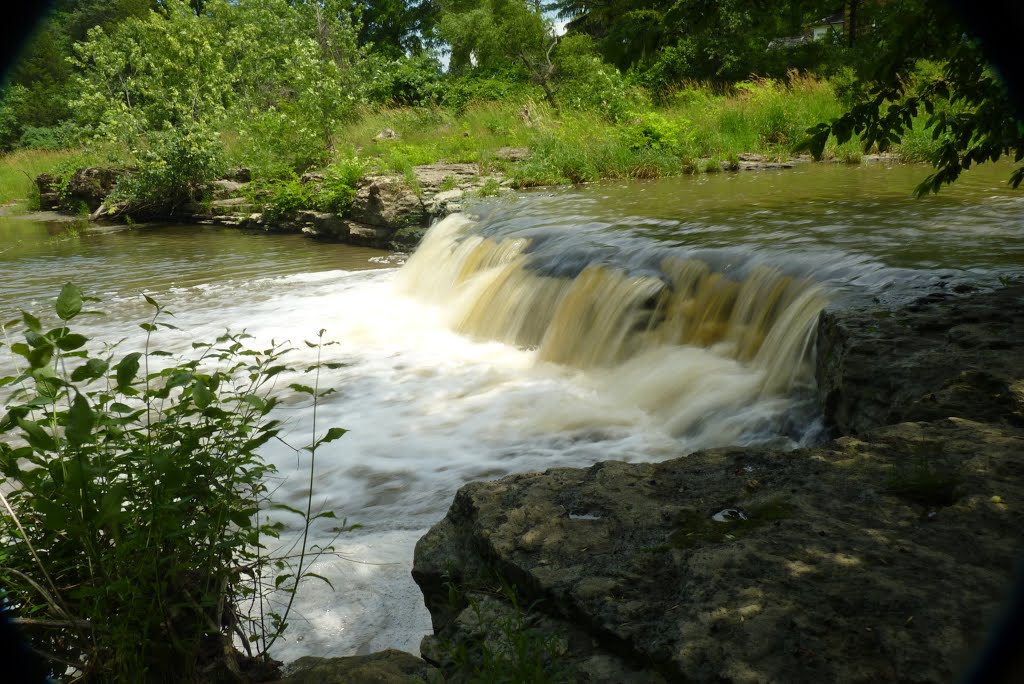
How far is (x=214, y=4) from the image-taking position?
31094mm

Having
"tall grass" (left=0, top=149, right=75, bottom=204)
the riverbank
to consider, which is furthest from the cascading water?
"tall grass" (left=0, top=149, right=75, bottom=204)

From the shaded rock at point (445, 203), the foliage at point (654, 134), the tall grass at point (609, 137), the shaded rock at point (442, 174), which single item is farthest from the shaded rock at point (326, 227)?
the foliage at point (654, 134)

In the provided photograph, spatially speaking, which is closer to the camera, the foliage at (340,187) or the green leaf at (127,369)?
the green leaf at (127,369)

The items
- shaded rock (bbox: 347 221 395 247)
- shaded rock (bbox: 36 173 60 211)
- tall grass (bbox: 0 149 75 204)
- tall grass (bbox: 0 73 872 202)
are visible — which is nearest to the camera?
shaded rock (bbox: 347 221 395 247)

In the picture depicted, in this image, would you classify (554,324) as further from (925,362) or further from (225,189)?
(225,189)

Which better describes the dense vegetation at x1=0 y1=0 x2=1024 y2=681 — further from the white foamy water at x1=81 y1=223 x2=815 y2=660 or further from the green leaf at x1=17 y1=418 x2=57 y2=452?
the white foamy water at x1=81 y1=223 x2=815 y2=660

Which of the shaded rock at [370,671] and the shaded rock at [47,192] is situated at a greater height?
the shaded rock at [47,192]

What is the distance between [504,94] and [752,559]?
26499 millimetres

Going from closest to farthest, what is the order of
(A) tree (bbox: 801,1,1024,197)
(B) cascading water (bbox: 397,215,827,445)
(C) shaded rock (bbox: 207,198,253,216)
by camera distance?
(A) tree (bbox: 801,1,1024,197) → (B) cascading water (bbox: 397,215,827,445) → (C) shaded rock (bbox: 207,198,253,216)

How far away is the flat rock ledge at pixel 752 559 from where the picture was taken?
1992 millimetres

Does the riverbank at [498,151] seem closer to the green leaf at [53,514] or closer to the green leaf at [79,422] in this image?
the green leaf at [79,422]

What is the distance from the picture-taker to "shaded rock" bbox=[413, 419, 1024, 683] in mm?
1983

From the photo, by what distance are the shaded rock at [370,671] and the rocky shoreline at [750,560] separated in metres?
0.01

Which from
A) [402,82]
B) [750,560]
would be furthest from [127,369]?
[402,82]
